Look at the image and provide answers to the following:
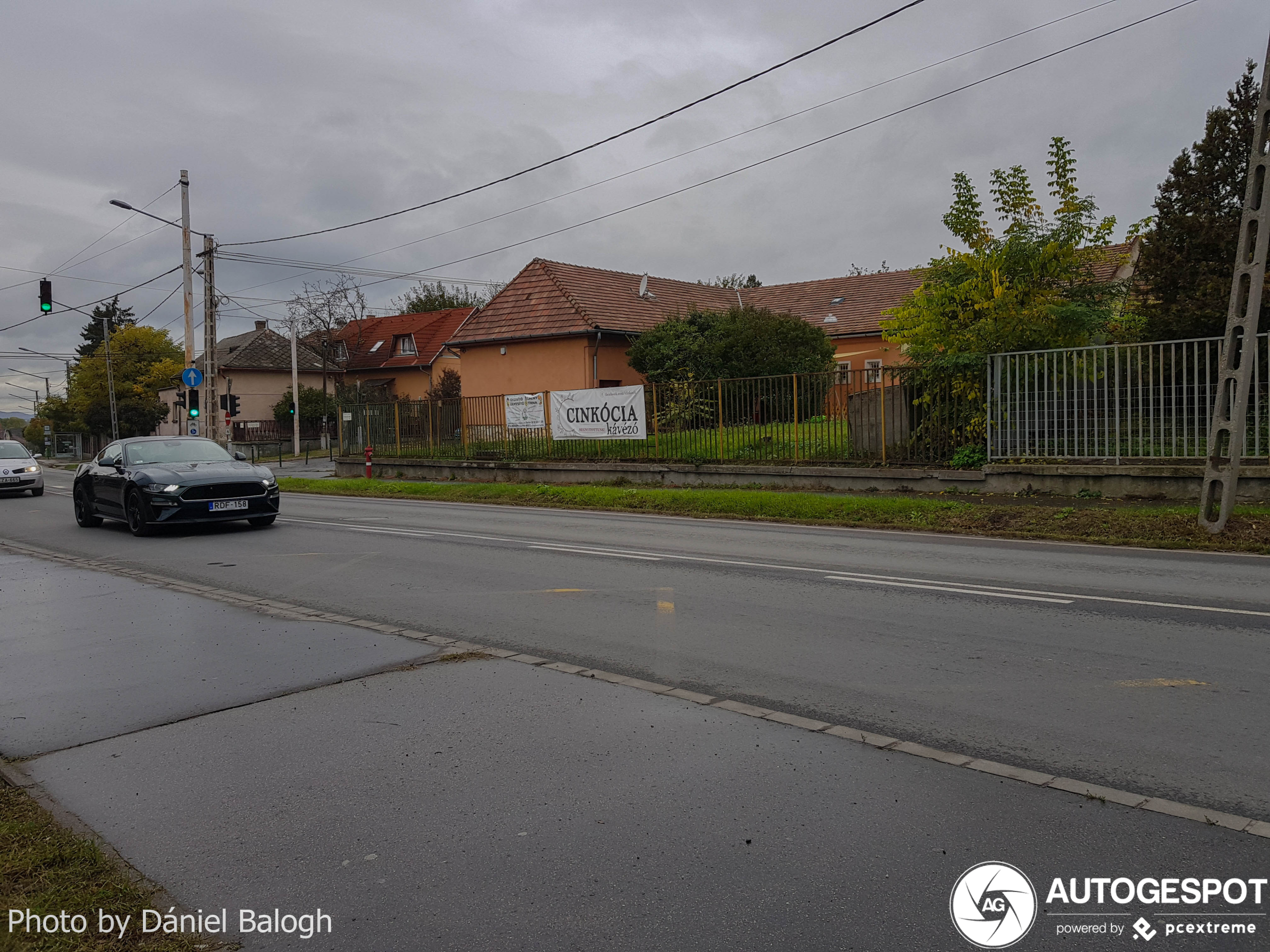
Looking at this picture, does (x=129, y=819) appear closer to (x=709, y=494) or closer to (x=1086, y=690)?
(x=1086, y=690)

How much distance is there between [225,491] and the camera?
14.1 meters

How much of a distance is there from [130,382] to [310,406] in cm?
2176

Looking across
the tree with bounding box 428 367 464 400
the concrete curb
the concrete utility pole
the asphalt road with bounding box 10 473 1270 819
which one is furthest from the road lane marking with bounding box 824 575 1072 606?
the tree with bounding box 428 367 464 400

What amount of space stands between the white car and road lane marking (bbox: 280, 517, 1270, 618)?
16.0 meters

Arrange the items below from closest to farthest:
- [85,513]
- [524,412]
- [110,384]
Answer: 1. [85,513]
2. [524,412]
3. [110,384]

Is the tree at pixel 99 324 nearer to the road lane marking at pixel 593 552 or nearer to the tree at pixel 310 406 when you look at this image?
the tree at pixel 310 406

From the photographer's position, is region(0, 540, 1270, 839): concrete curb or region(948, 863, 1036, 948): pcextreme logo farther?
region(0, 540, 1270, 839): concrete curb

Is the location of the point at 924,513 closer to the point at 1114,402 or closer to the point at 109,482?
the point at 1114,402

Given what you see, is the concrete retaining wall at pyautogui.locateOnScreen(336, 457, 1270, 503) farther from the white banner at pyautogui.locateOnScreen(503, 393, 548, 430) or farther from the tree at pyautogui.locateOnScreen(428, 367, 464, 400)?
the tree at pyautogui.locateOnScreen(428, 367, 464, 400)

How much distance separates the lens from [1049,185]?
58.7ft

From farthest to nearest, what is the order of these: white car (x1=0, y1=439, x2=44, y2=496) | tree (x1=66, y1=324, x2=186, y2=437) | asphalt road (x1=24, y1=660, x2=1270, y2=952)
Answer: tree (x1=66, y1=324, x2=186, y2=437) < white car (x1=0, y1=439, x2=44, y2=496) < asphalt road (x1=24, y1=660, x2=1270, y2=952)

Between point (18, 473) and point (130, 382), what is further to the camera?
point (130, 382)

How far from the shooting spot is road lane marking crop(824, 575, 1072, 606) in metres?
8.09

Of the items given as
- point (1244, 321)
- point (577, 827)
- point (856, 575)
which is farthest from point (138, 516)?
point (1244, 321)
